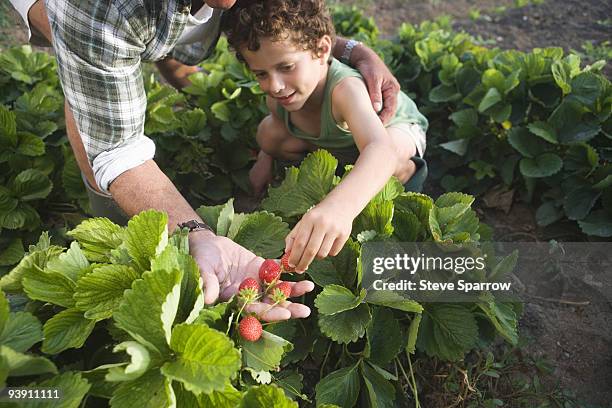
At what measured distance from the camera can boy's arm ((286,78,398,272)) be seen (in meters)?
1.65

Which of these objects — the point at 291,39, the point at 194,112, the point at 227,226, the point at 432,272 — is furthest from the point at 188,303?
the point at 194,112

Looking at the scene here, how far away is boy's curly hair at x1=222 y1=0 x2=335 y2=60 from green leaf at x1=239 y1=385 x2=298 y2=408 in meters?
1.44

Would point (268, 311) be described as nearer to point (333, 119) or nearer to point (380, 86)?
point (333, 119)

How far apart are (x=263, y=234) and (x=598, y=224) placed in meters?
1.71

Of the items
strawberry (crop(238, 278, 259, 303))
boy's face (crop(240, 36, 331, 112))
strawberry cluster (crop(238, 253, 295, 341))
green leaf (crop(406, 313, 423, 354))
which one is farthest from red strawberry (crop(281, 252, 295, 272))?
boy's face (crop(240, 36, 331, 112))

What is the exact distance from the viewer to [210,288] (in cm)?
162

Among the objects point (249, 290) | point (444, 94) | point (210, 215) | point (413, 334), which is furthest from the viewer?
point (444, 94)

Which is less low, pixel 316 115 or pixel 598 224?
pixel 316 115

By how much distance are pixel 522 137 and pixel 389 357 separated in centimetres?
173

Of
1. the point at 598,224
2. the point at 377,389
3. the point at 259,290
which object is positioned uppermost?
the point at 259,290

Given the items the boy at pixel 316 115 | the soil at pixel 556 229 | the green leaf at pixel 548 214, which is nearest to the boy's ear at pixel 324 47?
the boy at pixel 316 115

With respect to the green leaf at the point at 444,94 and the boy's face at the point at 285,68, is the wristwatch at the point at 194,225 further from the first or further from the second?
the green leaf at the point at 444,94

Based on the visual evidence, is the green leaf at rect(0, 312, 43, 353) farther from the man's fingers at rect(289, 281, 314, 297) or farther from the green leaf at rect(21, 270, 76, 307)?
the man's fingers at rect(289, 281, 314, 297)

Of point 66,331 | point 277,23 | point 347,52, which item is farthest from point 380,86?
point 66,331
